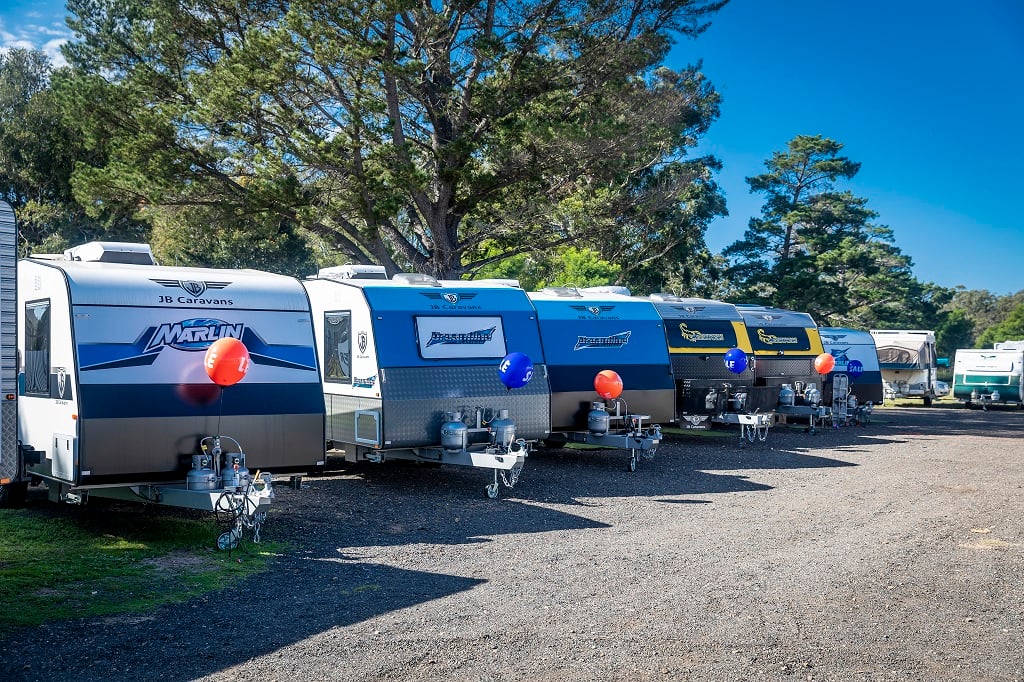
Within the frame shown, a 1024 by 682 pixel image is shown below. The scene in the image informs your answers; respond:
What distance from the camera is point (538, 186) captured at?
22922 mm

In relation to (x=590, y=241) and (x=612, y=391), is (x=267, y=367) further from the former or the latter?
(x=590, y=241)

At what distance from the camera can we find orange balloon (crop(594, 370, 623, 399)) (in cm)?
1374

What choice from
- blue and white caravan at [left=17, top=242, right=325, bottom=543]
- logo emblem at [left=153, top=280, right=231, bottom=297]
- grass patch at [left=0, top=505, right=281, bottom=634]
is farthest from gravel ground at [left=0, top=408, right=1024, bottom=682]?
logo emblem at [left=153, top=280, right=231, bottom=297]

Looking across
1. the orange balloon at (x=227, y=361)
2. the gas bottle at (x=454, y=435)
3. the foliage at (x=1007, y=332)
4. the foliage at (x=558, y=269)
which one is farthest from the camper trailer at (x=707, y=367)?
the foliage at (x=1007, y=332)

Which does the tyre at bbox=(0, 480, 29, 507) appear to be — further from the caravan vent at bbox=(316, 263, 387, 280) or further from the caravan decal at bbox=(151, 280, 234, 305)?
the caravan vent at bbox=(316, 263, 387, 280)

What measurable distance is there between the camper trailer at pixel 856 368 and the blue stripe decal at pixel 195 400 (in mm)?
15816

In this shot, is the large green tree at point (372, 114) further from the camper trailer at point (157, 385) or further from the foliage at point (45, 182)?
the camper trailer at point (157, 385)

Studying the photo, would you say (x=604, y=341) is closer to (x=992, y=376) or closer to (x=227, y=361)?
(x=227, y=361)

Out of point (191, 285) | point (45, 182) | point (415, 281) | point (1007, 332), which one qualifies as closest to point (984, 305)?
point (1007, 332)

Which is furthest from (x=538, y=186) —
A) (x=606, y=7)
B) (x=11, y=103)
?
(x=11, y=103)

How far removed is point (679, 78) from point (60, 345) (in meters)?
24.9

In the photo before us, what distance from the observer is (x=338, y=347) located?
12.2 m

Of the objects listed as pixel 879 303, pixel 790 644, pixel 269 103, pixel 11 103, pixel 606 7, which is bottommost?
pixel 790 644

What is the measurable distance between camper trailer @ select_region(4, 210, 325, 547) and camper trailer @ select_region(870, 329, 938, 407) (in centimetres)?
2689
